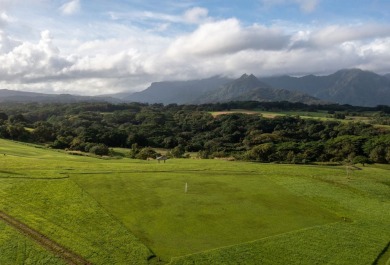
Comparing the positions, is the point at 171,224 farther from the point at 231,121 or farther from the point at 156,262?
the point at 231,121

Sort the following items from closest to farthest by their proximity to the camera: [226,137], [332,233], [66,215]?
[332,233] → [66,215] → [226,137]

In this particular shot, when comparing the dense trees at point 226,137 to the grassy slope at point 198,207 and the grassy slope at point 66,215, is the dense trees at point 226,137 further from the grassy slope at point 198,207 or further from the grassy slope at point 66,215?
the grassy slope at point 66,215

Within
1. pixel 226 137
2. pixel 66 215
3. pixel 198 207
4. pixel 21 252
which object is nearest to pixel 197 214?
pixel 198 207

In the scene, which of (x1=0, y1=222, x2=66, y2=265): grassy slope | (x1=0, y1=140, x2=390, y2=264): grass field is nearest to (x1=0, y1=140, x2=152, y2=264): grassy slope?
(x1=0, y1=140, x2=390, y2=264): grass field

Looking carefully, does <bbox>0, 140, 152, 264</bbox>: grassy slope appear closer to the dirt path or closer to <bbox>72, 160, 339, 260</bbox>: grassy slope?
the dirt path

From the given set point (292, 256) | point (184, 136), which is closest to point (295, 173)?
point (292, 256)

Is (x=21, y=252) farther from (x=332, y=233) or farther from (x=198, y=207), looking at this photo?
(x=332, y=233)
